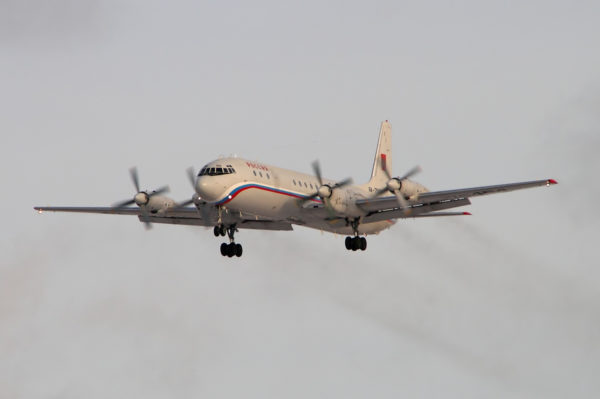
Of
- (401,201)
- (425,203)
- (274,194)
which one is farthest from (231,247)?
(425,203)

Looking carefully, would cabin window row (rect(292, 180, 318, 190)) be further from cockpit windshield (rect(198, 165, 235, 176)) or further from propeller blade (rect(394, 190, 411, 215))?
propeller blade (rect(394, 190, 411, 215))

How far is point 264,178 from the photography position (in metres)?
46.8

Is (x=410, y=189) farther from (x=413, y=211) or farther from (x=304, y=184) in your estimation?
(x=304, y=184)

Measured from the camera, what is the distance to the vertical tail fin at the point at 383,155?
58.1 m

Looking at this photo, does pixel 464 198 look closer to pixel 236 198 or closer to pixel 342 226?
pixel 342 226

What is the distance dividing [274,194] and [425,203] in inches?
310

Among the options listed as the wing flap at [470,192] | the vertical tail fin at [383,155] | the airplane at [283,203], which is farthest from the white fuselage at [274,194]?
the vertical tail fin at [383,155]

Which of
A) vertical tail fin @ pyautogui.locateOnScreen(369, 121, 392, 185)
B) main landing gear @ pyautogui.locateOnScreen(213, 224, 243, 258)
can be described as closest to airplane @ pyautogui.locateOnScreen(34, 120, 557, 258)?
main landing gear @ pyautogui.locateOnScreen(213, 224, 243, 258)

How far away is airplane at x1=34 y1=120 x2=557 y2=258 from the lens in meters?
45.5

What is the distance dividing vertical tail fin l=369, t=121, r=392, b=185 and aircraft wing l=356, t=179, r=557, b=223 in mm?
6753

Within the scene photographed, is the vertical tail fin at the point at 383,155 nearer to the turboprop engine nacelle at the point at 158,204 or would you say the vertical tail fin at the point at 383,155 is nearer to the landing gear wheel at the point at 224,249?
the landing gear wheel at the point at 224,249

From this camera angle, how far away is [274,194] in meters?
46.9

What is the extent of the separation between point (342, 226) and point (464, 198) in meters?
6.88

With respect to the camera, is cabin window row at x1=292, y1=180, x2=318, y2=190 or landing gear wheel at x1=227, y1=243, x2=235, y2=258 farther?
landing gear wheel at x1=227, y1=243, x2=235, y2=258
